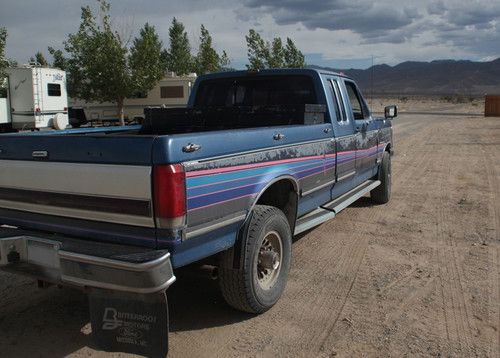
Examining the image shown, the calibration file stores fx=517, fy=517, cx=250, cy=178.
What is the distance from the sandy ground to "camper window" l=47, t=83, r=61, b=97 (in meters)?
16.8

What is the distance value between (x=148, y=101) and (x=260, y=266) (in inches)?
855

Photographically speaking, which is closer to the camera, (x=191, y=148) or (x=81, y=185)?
(x=191, y=148)

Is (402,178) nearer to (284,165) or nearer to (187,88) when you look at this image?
(284,165)

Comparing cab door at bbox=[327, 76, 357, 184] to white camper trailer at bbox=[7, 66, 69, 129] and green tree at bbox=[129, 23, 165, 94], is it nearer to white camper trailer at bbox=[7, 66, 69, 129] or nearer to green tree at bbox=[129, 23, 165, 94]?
white camper trailer at bbox=[7, 66, 69, 129]

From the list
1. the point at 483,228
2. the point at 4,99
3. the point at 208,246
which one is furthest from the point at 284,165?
the point at 4,99

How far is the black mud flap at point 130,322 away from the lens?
10.1 feet

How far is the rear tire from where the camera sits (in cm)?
788

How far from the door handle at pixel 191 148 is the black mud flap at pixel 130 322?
86 cm

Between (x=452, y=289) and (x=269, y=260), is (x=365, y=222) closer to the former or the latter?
(x=452, y=289)

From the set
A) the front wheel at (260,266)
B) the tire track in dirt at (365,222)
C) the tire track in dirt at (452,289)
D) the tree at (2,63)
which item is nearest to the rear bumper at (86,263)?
the front wheel at (260,266)

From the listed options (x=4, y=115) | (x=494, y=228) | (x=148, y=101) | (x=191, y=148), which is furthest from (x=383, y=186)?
(x=148, y=101)

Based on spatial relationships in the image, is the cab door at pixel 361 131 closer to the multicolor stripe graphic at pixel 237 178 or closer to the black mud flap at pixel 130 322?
the multicolor stripe graphic at pixel 237 178

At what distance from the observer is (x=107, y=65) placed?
979 inches

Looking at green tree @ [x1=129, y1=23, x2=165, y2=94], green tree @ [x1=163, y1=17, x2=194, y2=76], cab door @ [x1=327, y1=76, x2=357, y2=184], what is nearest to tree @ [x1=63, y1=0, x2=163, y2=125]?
green tree @ [x1=129, y1=23, x2=165, y2=94]
